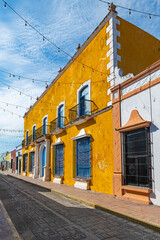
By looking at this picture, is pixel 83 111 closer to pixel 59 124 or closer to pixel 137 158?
pixel 59 124

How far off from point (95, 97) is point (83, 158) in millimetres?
3442

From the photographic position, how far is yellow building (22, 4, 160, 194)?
9945 millimetres

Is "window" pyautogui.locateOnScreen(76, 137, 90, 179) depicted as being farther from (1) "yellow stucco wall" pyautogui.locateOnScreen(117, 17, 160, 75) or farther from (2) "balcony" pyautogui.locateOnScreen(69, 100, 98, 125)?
(1) "yellow stucco wall" pyautogui.locateOnScreen(117, 17, 160, 75)

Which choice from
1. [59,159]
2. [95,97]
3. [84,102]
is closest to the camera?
[95,97]

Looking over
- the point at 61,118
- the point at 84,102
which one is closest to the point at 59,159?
the point at 61,118

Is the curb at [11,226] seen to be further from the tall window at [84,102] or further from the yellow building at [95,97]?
the tall window at [84,102]

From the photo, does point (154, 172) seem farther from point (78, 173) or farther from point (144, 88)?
point (78, 173)

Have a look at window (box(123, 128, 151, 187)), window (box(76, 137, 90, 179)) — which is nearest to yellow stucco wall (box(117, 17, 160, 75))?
window (box(123, 128, 151, 187))

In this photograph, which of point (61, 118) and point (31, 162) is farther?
point (31, 162)

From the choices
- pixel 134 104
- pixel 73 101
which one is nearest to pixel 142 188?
pixel 134 104

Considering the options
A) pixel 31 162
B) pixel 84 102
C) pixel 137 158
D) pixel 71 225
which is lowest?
pixel 31 162

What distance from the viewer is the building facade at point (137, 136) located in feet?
23.2

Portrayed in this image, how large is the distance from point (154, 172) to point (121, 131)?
221 cm

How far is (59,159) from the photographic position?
15.2 metres
